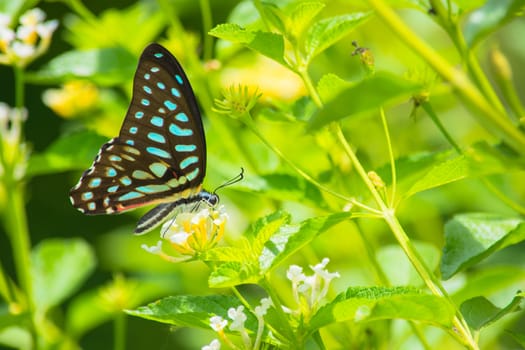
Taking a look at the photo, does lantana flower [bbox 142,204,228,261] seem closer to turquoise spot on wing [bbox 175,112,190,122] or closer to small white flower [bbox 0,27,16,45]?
turquoise spot on wing [bbox 175,112,190,122]

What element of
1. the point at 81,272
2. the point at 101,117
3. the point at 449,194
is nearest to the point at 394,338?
the point at 449,194

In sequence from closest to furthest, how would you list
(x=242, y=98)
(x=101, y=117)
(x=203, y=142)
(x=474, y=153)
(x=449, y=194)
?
(x=474, y=153) → (x=242, y=98) → (x=203, y=142) → (x=449, y=194) → (x=101, y=117)

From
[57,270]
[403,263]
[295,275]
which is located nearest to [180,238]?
[295,275]

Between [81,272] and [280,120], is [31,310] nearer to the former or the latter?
[81,272]

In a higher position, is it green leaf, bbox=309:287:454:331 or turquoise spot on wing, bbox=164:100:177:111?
turquoise spot on wing, bbox=164:100:177:111

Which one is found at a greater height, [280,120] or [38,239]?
[280,120]

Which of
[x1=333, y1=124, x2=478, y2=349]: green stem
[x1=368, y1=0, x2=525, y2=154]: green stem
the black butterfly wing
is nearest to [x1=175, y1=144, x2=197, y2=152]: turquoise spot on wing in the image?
the black butterfly wing
